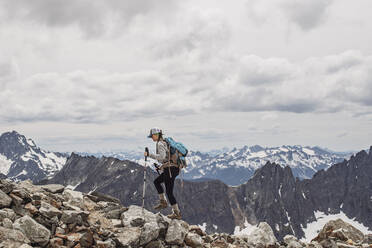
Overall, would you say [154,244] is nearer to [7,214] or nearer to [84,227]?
[84,227]

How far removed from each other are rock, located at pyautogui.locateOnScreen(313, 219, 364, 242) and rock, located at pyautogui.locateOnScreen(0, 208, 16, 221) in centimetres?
1899

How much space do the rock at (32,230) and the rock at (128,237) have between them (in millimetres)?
3083

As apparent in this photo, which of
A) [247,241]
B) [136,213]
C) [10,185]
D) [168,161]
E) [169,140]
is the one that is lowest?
[247,241]

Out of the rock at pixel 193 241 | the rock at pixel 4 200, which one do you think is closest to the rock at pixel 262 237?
the rock at pixel 193 241

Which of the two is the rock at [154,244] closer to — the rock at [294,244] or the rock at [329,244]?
the rock at [294,244]

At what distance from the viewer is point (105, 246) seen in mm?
13906

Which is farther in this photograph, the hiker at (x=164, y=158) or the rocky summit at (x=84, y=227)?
the hiker at (x=164, y=158)

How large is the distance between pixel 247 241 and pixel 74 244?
1197cm

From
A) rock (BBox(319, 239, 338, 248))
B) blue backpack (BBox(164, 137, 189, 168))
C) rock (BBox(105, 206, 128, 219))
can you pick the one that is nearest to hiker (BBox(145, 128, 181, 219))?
blue backpack (BBox(164, 137, 189, 168))

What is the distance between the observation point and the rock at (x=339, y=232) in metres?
21.6

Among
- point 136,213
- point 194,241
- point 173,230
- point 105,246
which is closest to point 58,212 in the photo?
point 105,246

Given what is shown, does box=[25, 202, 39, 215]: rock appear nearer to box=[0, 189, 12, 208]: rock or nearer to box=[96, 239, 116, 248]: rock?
box=[0, 189, 12, 208]: rock

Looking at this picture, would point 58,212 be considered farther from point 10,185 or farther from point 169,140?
point 169,140

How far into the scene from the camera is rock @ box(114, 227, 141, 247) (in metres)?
14.4
